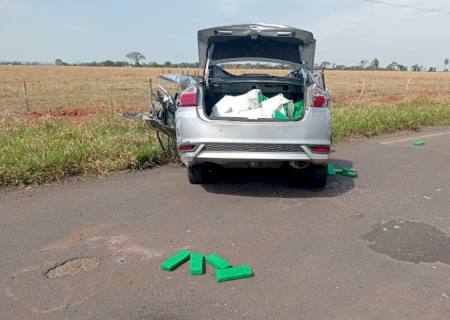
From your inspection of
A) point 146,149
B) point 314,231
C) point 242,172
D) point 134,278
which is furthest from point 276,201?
point 146,149

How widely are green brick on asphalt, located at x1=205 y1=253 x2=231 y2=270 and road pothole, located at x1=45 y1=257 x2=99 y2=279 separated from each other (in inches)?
33.2

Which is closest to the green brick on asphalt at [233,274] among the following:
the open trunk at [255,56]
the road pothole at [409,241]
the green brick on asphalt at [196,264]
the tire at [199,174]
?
the green brick on asphalt at [196,264]

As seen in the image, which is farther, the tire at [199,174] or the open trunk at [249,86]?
the open trunk at [249,86]

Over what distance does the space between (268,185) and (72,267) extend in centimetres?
255

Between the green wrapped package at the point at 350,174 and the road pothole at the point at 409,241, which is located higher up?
the green wrapped package at the point at 350,174

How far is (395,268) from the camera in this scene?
2.83 meters

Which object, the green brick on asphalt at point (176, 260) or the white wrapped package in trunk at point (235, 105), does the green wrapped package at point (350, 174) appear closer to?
the white wrapped package in trunk at point (235, 105)

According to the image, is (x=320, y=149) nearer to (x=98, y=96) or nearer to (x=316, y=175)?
(x=316, y=175)

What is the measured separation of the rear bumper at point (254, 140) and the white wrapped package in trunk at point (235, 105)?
1.94ft

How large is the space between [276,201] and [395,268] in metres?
1.54

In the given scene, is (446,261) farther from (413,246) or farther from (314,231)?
(314,231)

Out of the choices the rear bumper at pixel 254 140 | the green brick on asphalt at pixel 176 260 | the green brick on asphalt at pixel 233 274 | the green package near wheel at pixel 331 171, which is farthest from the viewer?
the green package near wheel at pixel 331 171

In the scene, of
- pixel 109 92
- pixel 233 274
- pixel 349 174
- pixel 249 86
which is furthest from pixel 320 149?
pixel 109 92

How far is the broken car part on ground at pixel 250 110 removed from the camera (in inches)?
152
